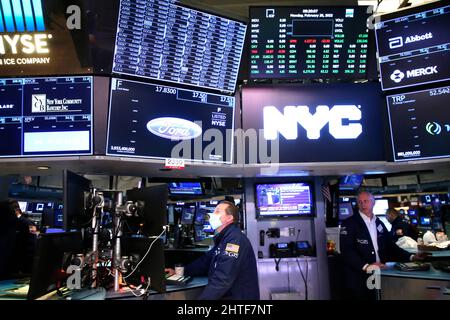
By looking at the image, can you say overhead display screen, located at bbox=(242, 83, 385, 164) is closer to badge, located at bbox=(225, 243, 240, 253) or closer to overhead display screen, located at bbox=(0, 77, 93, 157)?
badge, located at bbox=(225, 243, 240, 253)

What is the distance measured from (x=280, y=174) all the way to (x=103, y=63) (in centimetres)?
208

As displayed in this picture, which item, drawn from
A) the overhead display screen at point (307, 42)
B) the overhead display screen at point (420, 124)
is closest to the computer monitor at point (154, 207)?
the overhead display screen at point (307, 42)

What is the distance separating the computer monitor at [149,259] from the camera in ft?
8.48

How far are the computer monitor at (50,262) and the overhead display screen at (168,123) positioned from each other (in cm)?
91

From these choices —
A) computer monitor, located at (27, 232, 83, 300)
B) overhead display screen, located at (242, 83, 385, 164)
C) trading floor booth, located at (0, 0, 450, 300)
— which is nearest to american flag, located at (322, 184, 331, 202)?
trading floor booth, located at (0, 0, 450, 300)

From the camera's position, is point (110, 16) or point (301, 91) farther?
point (301, 91)

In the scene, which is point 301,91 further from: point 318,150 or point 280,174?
point 280,174

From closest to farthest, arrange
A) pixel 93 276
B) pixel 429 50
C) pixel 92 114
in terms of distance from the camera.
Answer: pixel 93 276 → pixel 92 114 → pixel 429 50

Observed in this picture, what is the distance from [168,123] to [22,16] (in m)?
1.42

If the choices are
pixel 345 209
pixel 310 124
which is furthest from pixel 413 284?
pixel 345 209

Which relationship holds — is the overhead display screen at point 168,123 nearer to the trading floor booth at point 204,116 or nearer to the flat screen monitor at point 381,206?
the trading floor booth at point 204,116

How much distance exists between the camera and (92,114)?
3115mm

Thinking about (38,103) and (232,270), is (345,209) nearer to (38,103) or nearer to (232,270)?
(232,270)
